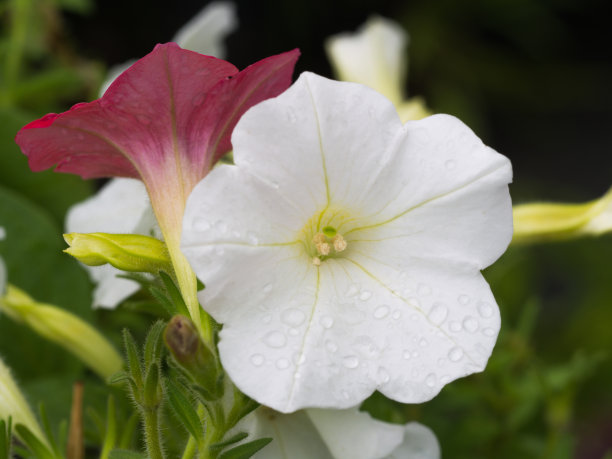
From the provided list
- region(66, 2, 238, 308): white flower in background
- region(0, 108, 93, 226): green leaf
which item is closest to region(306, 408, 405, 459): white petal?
region(66, 2, 238, 308): white flower in background

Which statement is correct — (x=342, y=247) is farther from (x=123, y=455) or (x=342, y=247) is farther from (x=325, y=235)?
(x=123, y=455)

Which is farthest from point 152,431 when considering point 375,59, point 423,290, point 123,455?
point 375,59

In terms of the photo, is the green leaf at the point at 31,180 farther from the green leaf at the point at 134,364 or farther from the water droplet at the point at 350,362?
the water droplet at the point at 350,362

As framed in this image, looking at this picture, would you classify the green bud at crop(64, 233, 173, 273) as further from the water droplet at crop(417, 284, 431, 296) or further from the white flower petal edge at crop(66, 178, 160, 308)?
the water droplet at crop(417, 284, 431, 296)

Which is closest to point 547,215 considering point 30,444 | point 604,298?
point 30,444

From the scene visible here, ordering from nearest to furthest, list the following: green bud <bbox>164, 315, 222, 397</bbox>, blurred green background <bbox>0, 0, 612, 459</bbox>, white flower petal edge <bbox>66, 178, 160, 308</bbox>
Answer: green bud <bbox>164, 315, 222, 397</bbox> → white flower petal edge <bbox>66, 178, 160, 308</bbox> → blurred green background <bbox>0, 0, 612, 459</bbox>

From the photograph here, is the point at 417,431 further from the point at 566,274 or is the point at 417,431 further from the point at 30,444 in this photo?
the point at 566,274

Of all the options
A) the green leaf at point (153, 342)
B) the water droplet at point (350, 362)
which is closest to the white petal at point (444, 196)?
the water droplet at point (350, 362)
